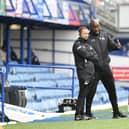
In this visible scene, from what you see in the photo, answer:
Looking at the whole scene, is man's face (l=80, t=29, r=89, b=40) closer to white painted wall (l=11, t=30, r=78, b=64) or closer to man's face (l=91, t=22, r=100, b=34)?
man's face (l=91, t=22, r=100, b=34)

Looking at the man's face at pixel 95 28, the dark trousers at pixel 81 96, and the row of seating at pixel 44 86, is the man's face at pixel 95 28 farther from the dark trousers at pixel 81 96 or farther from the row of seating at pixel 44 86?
the row of seating at pixel 44 86

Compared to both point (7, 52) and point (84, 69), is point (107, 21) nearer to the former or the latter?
point (7, 52)

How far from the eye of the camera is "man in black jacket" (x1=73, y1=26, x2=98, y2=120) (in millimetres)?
11000

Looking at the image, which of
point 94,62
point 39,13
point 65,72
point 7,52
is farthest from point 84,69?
point 65,72

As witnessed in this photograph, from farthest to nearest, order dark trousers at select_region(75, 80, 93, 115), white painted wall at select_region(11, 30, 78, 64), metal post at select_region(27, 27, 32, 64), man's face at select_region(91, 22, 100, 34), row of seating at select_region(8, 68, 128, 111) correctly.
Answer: white painted wall at select_region(11, 30, 78, 64)
metal post at select_region(27, 27, 32, 64)
row of seating at select_region(8, 68, 128, 111)
man's face at select_region(91, 22, 100, 34)
dark trousers at select_region(75, 80, 93, 115)

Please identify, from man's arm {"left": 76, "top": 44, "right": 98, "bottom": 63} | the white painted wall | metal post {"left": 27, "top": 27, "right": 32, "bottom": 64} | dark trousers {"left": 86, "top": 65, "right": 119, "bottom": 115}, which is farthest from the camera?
the white painted wall

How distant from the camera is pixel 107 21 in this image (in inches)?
1209

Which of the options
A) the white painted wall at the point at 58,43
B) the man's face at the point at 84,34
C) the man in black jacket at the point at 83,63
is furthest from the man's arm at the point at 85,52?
the white painted wall at the point at 58,43

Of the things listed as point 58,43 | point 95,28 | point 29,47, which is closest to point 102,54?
point 95,28

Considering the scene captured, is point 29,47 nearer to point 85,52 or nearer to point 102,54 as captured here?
point 102,54

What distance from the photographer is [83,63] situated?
1105cm

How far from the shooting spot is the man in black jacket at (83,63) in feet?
36.1

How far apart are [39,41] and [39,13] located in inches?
227

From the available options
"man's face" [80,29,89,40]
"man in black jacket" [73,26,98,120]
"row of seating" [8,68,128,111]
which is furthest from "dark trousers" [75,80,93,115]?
"row of seating" [8,68,128,111]
